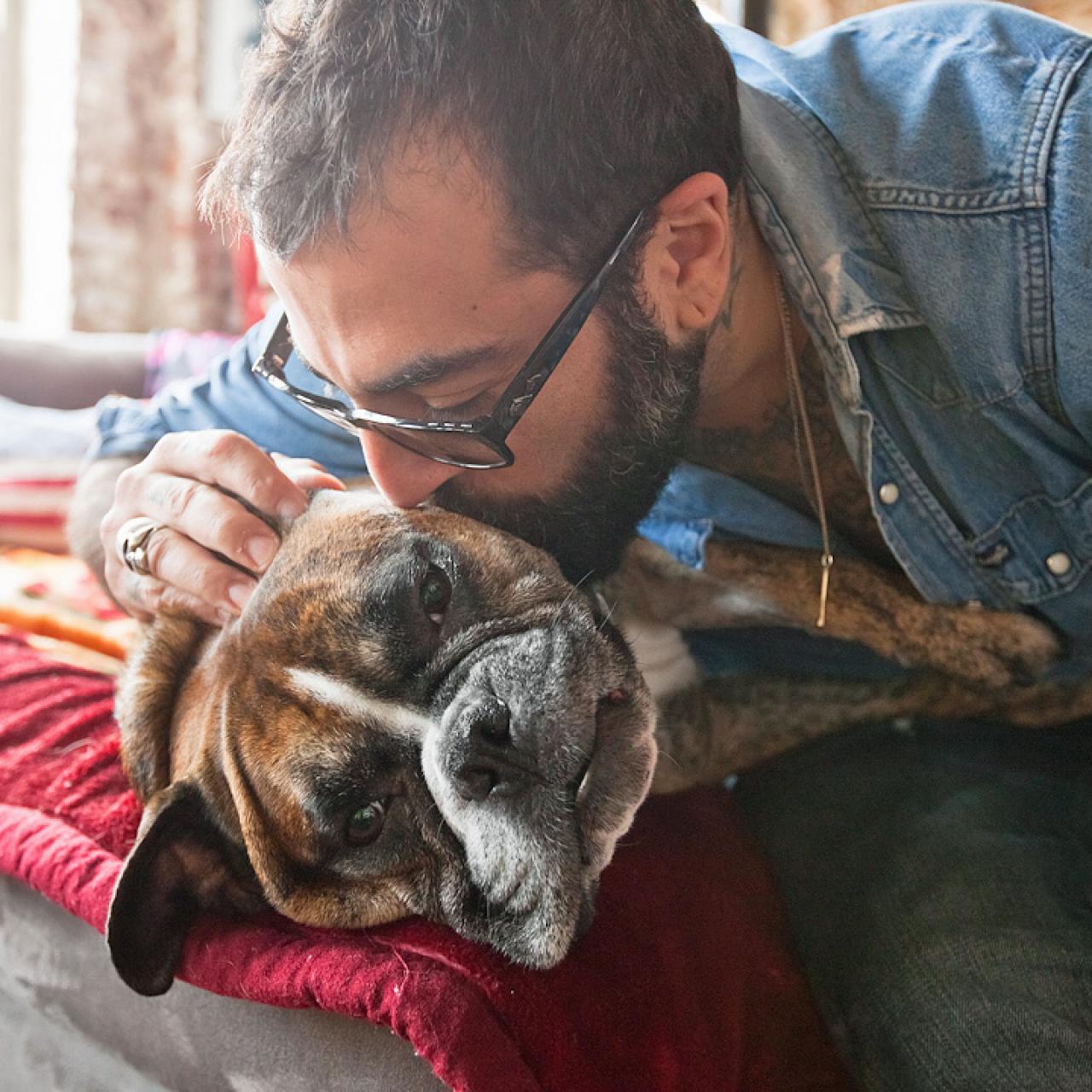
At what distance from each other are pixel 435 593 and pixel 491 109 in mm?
701

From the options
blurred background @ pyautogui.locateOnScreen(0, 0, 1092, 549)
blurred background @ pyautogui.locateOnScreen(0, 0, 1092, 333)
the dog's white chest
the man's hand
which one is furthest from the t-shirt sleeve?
blurred background @ pyautogui.locateOnScreen(0, 0, 1092, 333)

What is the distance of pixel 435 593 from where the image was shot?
64.8 inches

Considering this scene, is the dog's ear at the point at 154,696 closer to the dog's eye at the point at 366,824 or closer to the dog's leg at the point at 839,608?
the dog's eye at the point at 366,824

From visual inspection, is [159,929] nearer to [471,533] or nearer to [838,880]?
[471,533]

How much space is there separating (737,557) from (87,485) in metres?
1.54

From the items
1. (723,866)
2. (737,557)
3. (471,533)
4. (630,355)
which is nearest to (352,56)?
(630,355)

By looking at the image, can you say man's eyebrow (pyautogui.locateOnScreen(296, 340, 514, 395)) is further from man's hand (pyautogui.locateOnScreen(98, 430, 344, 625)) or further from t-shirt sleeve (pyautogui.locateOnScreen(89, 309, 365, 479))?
t-shirt sleeve (pyautogui.locateOnScreen(89, 309, 365, 479))

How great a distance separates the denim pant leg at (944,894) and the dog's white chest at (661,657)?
25 centimetres

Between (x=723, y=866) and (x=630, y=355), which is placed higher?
(x=630, y=355)

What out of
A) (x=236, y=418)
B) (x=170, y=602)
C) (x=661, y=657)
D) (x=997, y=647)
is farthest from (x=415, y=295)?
(x=997, y=647)

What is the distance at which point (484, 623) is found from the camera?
162 centimetres

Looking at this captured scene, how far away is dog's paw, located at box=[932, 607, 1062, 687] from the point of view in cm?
199

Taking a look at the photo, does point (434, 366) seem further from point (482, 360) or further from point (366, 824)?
point (366, 824)

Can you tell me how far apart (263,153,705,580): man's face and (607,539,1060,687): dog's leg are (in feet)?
0.65
